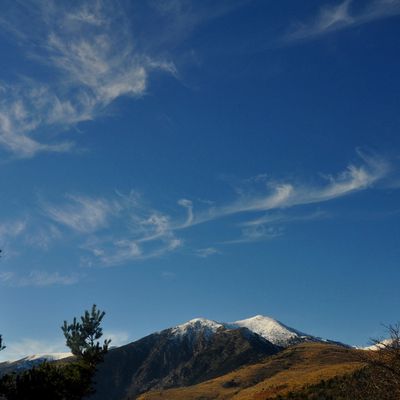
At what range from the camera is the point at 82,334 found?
142ft

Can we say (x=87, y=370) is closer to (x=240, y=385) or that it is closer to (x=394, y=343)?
(x=394, y=343)

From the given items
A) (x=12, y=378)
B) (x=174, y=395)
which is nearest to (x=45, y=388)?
(x=12, y=378)

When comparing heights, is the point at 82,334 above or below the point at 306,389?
above

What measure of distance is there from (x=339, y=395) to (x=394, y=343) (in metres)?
52.6

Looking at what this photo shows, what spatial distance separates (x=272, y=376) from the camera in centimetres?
13188

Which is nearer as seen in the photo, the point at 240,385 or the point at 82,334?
the point at 82,334

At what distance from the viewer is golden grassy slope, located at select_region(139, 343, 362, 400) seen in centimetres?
10438

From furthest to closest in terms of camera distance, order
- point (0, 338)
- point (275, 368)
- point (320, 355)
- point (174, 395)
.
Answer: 1. point (320, 355)
2. point (275, 368)
3. point (174, 395)
4. point (0, 338)

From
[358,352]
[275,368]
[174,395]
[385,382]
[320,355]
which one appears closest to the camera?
[385,382]

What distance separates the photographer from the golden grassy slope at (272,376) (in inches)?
4109

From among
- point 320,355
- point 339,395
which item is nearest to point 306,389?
point 339,395

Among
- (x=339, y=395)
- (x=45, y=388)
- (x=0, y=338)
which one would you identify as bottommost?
(x=339, y=395)

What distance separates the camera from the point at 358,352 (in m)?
24.3

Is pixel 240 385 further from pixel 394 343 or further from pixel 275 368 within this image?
pixel 394 343
